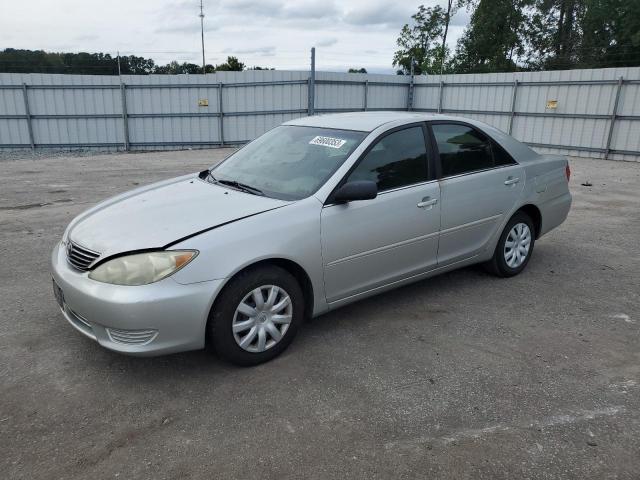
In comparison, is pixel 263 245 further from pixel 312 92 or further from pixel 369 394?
pixel 312 92

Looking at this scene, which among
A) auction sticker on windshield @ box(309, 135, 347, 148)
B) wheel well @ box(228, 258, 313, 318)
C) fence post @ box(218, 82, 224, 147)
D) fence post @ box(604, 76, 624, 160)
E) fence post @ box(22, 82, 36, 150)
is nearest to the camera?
wheel well @ box(228, 258, 313, 318)

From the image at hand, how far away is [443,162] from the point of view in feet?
14.4

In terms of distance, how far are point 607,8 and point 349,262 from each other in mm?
34319

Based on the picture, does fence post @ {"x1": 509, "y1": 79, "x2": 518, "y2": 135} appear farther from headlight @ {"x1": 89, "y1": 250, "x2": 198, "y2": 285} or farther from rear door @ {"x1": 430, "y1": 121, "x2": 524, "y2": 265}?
headlight @ {"x1": 89, "y1": 250, "x2": 198, "y2": 285}

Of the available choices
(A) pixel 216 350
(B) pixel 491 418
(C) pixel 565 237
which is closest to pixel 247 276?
(A) pixel 216 350

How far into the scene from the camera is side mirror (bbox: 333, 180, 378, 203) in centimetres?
357

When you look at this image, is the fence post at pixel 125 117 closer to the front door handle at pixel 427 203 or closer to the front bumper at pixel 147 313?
the front door handle at pixel 427 203

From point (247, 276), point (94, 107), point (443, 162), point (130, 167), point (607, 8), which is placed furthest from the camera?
point (607, 8)

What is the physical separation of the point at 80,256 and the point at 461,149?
3.16 m

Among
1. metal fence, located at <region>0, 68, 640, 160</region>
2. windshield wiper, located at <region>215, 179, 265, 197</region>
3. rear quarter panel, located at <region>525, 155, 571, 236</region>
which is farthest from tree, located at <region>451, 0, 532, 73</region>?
windshield wiper, located at <region>215, 179, 265, 197</region>

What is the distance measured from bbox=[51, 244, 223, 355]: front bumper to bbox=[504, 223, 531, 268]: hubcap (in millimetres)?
3067

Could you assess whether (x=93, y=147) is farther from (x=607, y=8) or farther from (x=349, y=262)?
(x=607, y=8)

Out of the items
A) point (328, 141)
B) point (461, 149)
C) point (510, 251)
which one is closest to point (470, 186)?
point (461, 149)

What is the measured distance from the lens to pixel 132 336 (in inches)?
120
